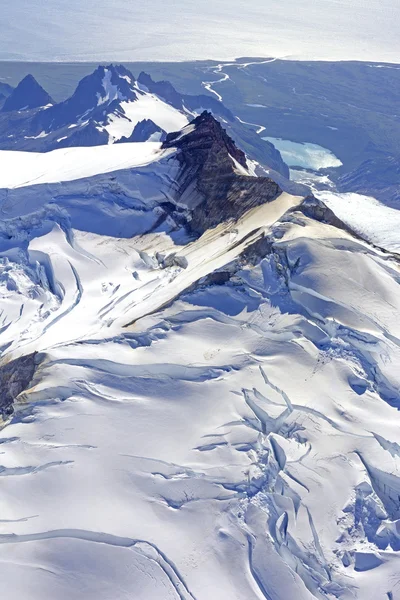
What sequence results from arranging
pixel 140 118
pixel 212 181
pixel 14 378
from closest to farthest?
pixel 14 378
pixel 212 181
pixel 140 118

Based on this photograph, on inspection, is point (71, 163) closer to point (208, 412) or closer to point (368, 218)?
point (208, 412)

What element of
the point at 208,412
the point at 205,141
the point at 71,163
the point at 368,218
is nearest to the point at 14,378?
the point at 208,412

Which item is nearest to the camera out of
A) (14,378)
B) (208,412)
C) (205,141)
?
(208,412)

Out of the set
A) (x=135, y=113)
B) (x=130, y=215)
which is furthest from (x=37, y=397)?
(x=135, y=113)

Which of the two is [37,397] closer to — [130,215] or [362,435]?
[362,435]

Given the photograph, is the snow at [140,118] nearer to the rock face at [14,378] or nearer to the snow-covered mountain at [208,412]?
the snow-covered mountain at [208,412]

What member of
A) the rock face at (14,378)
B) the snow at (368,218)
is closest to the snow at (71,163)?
the rock face at (14,378)

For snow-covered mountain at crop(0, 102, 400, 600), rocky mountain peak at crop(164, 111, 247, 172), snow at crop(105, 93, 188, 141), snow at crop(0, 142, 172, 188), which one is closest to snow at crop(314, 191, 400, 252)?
rocky mountain peak at crop(164, 111, 247, 172)
